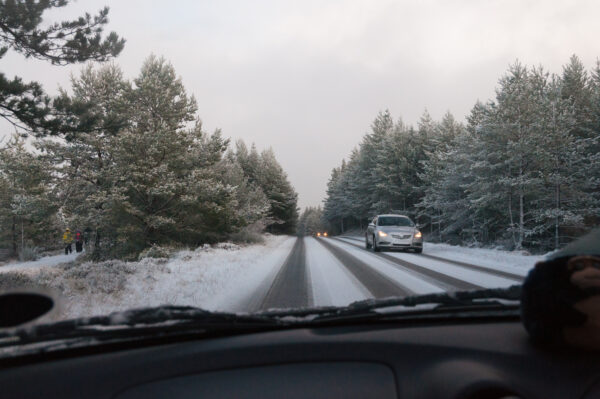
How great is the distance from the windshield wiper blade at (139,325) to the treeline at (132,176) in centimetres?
1698

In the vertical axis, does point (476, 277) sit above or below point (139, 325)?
below

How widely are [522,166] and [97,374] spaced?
2331 cm

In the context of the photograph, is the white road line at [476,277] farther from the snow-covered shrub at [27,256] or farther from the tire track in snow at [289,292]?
the snow-covered shrub at [27,256]

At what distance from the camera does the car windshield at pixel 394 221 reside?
18016 mm

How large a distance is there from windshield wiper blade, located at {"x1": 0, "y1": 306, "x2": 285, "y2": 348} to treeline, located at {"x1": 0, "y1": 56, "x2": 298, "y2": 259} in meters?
17.0

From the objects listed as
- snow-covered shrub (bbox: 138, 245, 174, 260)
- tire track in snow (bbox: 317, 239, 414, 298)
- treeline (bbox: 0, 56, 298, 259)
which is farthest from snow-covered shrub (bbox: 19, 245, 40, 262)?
tire track in snow (bbox: 317, 239, 414, 298)

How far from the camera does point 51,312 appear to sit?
4.93ft

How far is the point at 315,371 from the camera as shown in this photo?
1521mm

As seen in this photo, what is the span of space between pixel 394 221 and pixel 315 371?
17291 mm

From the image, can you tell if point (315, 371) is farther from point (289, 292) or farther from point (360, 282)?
point (360, 282)

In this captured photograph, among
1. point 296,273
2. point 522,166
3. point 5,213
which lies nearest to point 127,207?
point 296,273

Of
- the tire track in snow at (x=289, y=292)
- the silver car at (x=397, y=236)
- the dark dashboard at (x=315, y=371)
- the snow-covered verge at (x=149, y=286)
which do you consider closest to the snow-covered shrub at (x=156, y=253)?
the snow-covered verge at (x=149, y=286)

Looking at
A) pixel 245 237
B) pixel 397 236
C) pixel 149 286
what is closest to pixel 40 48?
pixel 149 286

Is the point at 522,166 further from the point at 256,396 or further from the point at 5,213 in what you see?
the point at 5,213
